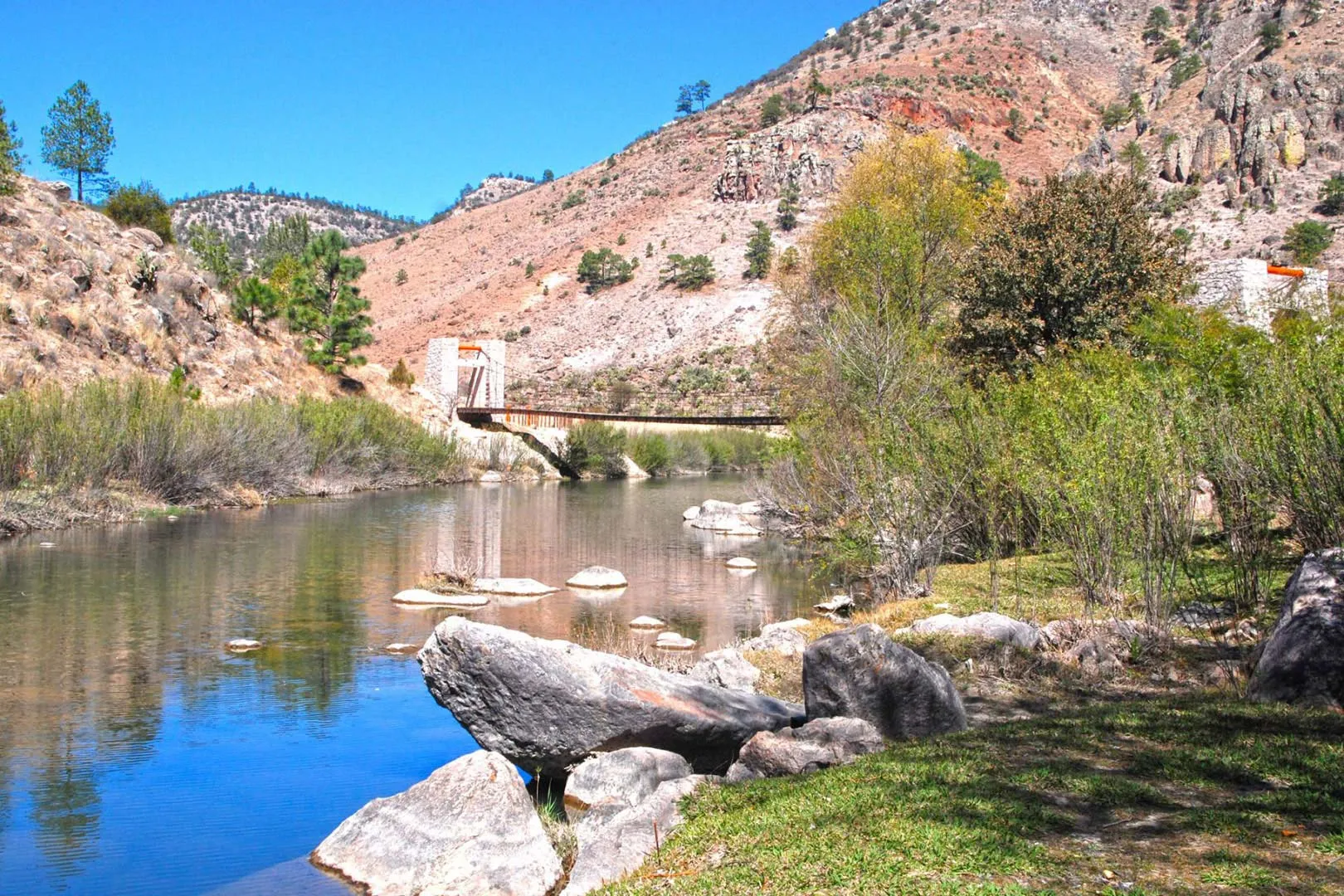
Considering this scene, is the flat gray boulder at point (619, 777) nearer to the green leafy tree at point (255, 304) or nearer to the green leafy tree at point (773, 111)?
the green leafy tree at point (255, 304)

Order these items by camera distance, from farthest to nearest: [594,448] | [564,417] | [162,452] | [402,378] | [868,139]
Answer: [868,139]
[402,378]
[564,417]
[594,448]
[162,452]

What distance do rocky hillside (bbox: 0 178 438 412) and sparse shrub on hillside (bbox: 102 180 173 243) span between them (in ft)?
8.88

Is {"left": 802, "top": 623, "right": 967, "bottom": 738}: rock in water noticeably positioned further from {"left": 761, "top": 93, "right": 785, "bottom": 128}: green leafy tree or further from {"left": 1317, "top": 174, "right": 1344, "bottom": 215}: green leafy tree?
{"left": 761, "top": 93, "right": 785, "bottom": 128}: green leafy tree

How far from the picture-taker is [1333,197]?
6250 cm

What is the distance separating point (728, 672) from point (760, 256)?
70399 mm

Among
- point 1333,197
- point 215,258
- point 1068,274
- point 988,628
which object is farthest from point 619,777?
point 1333,197

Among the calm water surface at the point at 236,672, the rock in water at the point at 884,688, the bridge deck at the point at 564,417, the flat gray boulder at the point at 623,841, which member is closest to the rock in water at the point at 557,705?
the rock in water at the point at 884,688

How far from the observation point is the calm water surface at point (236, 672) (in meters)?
7.58

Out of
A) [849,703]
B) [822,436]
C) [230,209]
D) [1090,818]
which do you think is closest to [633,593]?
[822,436]

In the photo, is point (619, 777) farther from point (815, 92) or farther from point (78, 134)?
point (815, 92)

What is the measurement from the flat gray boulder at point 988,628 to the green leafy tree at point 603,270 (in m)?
75.9

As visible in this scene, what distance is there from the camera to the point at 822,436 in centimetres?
1861

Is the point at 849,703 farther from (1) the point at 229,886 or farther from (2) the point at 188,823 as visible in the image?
(2) the point at 188,823

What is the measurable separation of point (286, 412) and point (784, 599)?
22.2 metres
